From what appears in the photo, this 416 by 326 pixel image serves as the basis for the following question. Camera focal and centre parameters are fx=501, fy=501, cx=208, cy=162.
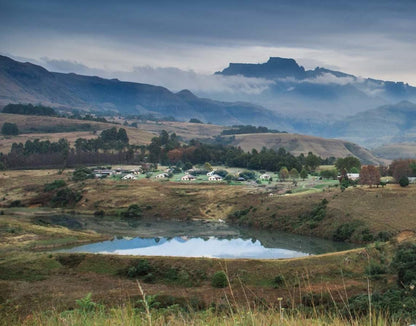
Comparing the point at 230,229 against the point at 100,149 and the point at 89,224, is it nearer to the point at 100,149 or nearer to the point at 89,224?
the point at 89,224

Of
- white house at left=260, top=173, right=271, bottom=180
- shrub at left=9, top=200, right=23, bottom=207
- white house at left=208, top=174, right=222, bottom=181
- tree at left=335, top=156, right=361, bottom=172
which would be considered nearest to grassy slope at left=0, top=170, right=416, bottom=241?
shrub at left=9, top=200, right=23, bottom=207

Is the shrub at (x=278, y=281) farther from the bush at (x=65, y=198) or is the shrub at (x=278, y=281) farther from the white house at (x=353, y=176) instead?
the bush at (x=65, y=198)

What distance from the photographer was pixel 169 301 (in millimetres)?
30047

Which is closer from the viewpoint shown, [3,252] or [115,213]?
[3,252]

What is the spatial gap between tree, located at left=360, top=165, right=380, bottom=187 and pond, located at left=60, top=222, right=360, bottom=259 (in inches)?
700

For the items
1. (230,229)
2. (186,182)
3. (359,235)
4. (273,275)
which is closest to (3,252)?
(273,275)

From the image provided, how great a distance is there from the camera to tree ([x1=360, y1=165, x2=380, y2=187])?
247 ft

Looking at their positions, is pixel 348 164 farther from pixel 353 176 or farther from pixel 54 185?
pixel 54 185

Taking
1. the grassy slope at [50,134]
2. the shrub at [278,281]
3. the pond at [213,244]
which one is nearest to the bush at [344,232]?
the pond at [213,244]

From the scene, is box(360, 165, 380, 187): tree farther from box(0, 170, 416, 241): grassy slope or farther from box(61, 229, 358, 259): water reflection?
box(61, 229, 358, 259): water reflection

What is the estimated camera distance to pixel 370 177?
75812 millimetres

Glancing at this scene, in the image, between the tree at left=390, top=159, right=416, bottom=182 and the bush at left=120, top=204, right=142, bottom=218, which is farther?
the tree at left=390, top=159, right=416, bottom=182

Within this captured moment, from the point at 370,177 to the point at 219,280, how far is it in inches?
1831

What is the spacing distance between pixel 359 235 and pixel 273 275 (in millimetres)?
24774
